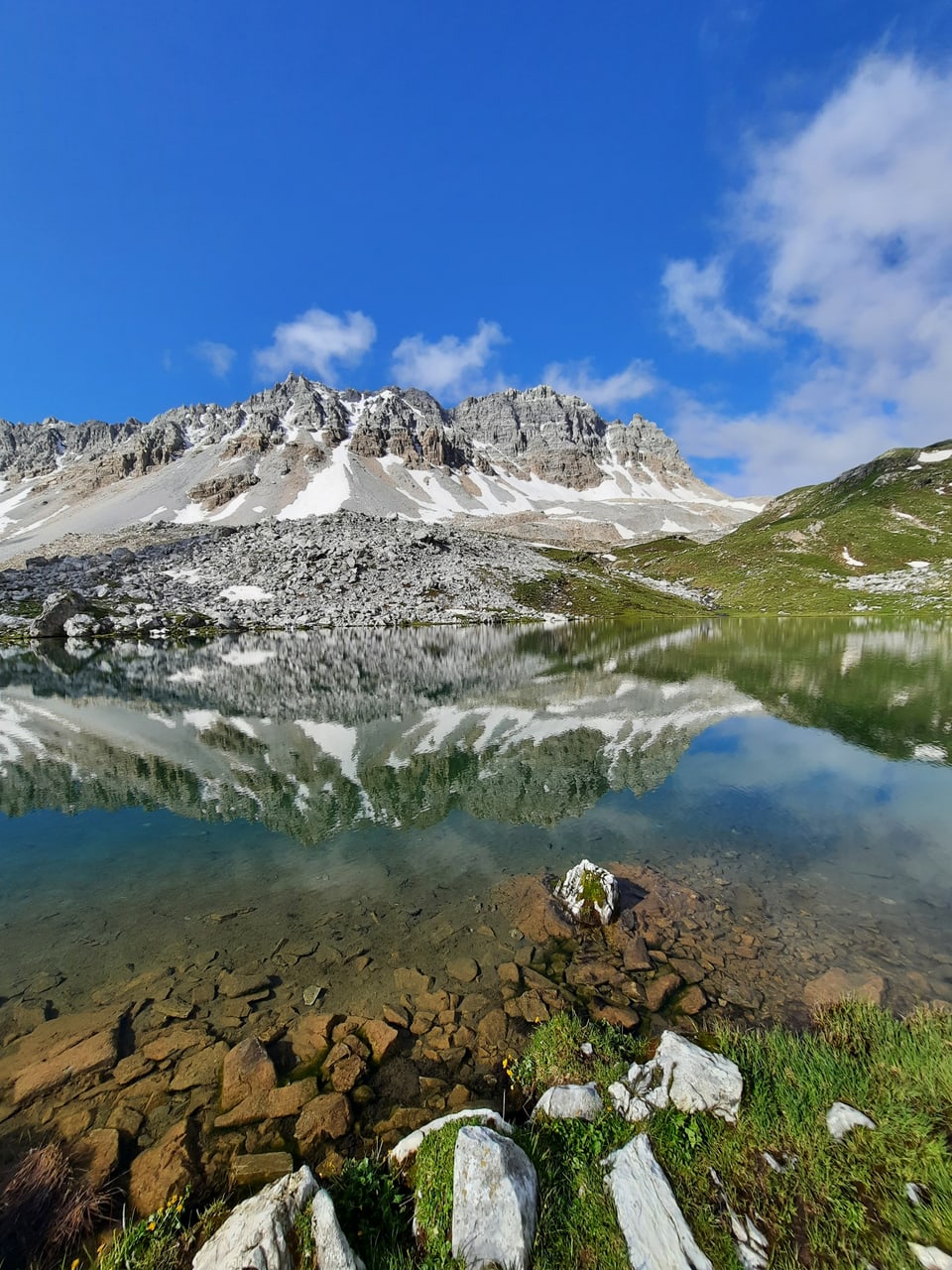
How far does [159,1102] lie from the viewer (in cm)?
866

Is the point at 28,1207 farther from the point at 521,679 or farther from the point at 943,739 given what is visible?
the point at 521,679

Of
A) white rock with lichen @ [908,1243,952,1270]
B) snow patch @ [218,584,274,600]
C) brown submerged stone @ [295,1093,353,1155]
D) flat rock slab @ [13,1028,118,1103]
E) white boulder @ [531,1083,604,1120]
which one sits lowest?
flat rock slab @ [13,1028,118,1103]

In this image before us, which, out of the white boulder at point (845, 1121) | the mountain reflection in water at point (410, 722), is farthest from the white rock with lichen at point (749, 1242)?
the mountain reflection in water at point (410, 722)

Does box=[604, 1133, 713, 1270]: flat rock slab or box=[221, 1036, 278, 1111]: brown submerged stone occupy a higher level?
box=[604, 1133, 713, 1270]: flat rock slab

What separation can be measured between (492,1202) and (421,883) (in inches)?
404

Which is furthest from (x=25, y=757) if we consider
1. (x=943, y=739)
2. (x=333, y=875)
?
(x=943, y=739)

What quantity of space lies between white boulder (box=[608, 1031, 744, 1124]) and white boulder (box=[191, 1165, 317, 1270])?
13.6 feet

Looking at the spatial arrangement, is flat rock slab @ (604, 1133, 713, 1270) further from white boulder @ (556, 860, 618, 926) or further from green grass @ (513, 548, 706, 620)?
green grass @ (513, 548, 706, 620)

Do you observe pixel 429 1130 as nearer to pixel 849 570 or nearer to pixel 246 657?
pixel 246 657

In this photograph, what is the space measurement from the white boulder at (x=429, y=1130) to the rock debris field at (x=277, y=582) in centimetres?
10820

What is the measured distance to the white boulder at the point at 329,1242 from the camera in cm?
524

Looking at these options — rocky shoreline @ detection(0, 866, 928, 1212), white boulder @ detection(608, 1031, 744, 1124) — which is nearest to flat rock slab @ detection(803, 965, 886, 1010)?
rocky shoreline @ detection(0, 866, 928, 1212)

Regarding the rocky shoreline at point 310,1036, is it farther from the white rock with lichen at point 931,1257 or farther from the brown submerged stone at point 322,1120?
the white rock with lichen at point 931,1257

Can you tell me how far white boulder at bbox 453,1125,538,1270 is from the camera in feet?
17.8
